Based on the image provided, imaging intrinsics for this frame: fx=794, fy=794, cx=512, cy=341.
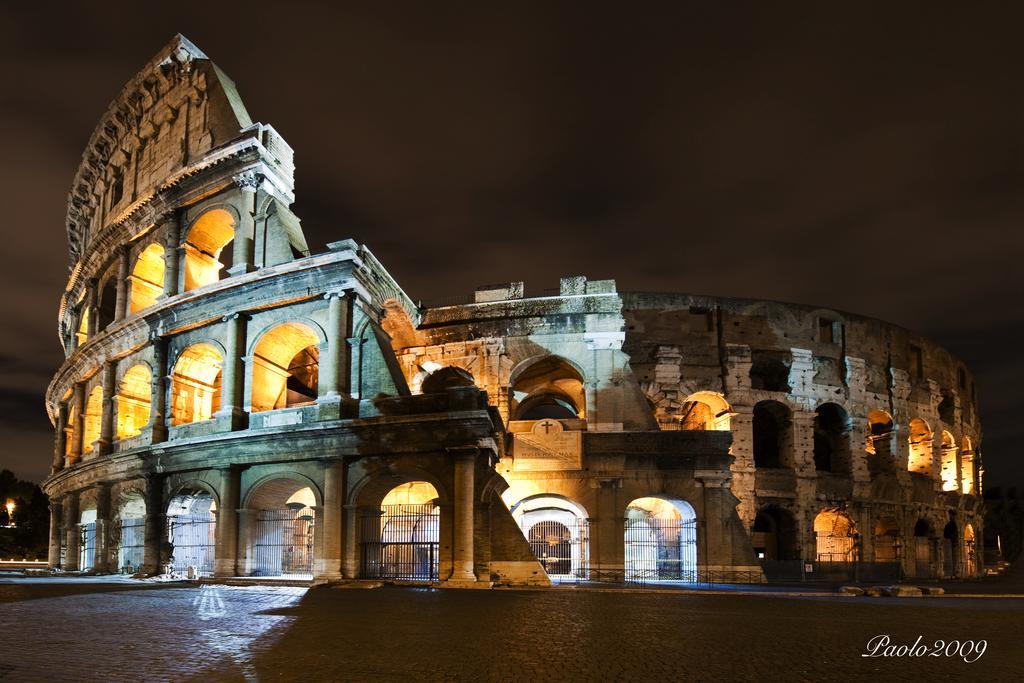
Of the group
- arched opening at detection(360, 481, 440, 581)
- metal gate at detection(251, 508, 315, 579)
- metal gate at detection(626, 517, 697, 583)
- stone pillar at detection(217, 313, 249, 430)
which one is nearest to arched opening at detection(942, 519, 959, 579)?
metal gate at detection(626, 517, 697, 583)

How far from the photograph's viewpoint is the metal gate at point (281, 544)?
19734 millimetres

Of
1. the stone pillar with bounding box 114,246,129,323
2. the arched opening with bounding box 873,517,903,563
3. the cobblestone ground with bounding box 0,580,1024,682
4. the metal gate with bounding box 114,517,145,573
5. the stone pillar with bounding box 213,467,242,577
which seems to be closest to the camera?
the cobblestone ground with bounding box 0,580,1024,682

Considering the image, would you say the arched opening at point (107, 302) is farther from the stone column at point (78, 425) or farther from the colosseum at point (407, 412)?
the stone column at point (78, 425)

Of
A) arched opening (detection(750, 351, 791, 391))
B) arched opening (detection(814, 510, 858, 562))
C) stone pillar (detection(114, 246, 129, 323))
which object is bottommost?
arched opening (detection(814, 510, 858, 562))

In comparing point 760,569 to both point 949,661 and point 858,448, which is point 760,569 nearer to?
point 858,448

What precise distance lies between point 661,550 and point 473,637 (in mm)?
17898

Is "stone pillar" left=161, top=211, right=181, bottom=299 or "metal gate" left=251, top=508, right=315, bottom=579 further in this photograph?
"stone pillar" left=161, top=211, right=181, bottom=299

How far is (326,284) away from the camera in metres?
19.7

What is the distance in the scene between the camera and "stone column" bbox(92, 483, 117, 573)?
22.4 meters

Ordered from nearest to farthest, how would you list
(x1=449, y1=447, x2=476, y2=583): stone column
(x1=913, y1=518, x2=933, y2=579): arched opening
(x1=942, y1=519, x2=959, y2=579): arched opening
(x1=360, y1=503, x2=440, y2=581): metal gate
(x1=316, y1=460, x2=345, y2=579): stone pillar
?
1. (x1=449, y1=447, x2=476, y2=583): stone column
2. (x1=316, y1=460, x2=345, y2=579): stone pillar
3. (x1=360, y1=503, x2=440, y2=581): metal gate
4. (x1=913, y1=518, x2=933, y2=579): arched opening
5. (x1=942, y1=519, x2=959, y2=579): arched opening

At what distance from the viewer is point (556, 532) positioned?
1182 inches

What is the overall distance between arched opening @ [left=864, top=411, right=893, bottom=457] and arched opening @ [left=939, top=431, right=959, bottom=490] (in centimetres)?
317

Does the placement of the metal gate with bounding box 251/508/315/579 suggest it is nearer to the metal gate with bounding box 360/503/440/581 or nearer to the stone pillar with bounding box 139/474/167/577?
the metal gate with bounding box 360/503/440/581

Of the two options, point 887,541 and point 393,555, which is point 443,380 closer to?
point 393,555
